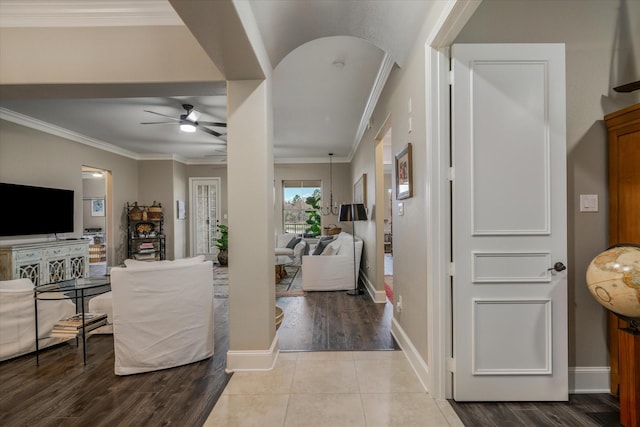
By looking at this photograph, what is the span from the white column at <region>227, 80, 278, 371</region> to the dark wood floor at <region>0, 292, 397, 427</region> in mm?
414

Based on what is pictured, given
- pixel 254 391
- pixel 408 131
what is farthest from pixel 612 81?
pixel 254 391

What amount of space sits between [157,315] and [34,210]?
385cm

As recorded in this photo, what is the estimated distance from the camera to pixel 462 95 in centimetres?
205

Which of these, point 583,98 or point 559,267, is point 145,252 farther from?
point 583,98

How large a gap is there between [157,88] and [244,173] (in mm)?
1092

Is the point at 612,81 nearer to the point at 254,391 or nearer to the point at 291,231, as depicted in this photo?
the point at 254,391

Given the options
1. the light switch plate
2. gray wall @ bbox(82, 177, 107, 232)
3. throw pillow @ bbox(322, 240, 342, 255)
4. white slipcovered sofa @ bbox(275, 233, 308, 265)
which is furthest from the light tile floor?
gray wall @ bbox(82, 177, 107, 232)

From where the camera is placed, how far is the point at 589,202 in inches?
86.6

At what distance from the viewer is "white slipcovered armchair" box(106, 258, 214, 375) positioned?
244 cm

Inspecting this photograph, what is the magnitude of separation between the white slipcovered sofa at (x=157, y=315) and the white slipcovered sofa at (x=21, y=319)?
2.60 ft

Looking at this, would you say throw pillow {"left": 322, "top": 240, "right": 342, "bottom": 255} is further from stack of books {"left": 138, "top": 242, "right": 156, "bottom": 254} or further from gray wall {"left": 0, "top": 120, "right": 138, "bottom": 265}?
gray wall {"left": 0, "top": 120, "right": 138, "bottom": 265}

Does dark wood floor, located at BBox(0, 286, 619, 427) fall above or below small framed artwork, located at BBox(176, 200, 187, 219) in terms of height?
below

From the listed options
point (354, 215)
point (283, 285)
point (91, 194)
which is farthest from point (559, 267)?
point (91, 194)

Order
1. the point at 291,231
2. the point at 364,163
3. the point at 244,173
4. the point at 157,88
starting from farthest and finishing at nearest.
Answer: the point at 291,231
the point at 364,163
the point at 157,88
the point at 244,173
